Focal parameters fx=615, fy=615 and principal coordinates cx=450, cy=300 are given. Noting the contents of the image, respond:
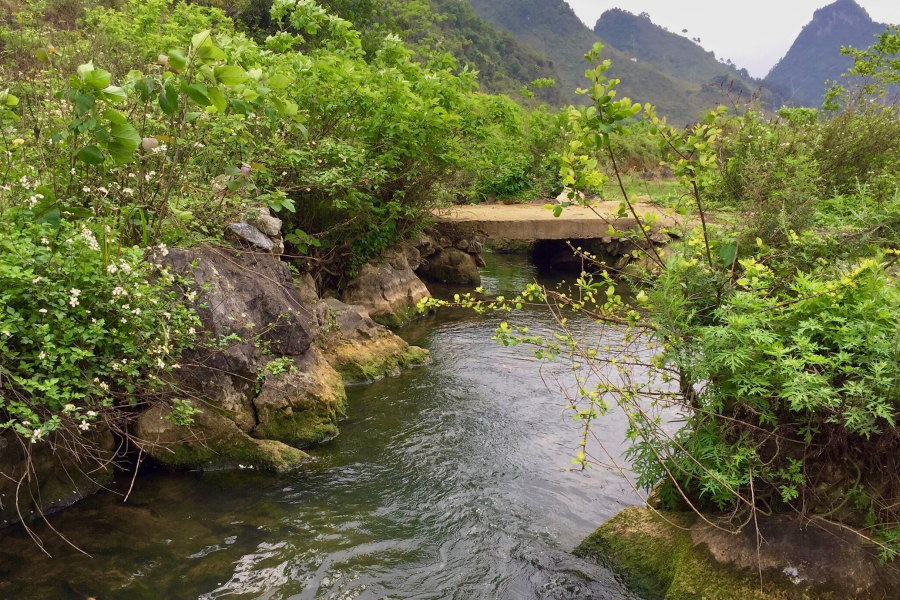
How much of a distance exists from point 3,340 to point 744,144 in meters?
12.7

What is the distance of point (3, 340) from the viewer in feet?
11.3

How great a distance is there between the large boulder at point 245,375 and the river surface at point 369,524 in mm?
224

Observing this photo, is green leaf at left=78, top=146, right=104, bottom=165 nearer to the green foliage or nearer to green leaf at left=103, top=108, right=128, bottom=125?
Answer: green leaf at left=103, top=108, right=128, bottom=125

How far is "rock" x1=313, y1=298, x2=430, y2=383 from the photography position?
24.8 feet

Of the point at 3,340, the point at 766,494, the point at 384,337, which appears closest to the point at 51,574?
the point at 3,340

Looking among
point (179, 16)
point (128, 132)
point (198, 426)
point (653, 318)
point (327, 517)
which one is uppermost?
point (179, 16)

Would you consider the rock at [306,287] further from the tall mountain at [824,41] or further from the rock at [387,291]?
the tall mountain at [824,41]

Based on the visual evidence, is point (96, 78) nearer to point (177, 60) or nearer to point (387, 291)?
point (177, 60)

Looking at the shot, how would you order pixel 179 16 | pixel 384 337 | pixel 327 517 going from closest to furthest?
pixel 327 517 < pixel 384 337 < pixel 179 16

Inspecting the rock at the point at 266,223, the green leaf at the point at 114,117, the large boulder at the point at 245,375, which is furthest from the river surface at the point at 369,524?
the green leaf at the point at 114,117

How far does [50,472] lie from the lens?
4.39 m

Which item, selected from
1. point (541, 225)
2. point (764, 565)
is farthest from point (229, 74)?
point (541, 225)

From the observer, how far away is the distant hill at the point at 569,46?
7512 cm

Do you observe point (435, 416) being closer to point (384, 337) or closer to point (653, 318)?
point (384, 337)
